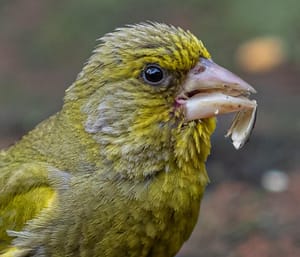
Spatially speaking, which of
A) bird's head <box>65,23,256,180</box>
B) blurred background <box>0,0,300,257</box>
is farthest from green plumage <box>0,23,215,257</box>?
blurred background <box>0,0,300,257</box>

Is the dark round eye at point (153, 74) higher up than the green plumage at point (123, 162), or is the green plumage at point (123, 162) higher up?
the dark round eye at point (153, 74)

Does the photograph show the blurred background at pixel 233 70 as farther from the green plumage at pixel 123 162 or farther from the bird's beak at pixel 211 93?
the bird's beak at pixel 211 93

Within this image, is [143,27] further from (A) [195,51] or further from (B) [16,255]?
(B) [16,255]

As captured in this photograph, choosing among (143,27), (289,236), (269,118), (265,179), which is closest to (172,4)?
(269,118)

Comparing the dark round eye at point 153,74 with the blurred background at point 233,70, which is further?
the blurred background at point 233,70

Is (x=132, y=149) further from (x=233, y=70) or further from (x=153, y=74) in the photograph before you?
(x=233, y=70)

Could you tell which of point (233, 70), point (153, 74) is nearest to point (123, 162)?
point (153, 74)

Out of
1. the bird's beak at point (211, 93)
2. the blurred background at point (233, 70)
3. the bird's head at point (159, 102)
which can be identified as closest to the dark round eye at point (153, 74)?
the bird's head at point (159, 102)

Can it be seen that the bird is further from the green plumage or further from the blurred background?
the blurred background
